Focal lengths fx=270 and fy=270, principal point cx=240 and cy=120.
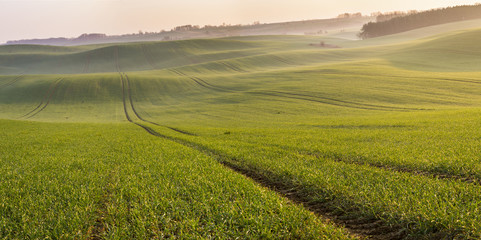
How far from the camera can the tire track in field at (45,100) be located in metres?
56.6

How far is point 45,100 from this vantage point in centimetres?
6650

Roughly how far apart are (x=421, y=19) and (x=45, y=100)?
697 ft

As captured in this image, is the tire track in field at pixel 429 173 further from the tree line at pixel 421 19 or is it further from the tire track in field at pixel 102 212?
the tree line at pixel 421 19

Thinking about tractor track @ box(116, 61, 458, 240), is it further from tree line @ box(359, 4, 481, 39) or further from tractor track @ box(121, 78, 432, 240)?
tree line @ box(359, 4, 481, 39)

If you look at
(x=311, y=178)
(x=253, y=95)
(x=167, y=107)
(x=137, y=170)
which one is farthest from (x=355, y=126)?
(x=167, y=107)

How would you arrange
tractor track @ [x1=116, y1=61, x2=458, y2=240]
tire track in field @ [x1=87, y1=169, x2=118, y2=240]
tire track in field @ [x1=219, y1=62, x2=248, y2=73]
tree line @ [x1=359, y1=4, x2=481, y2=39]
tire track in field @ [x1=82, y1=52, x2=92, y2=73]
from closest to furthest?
tractor track @ [x1=116, y1=61, x2=458, y2=240] → tire track in field @ [x1=87, y1=169, x2=118, y2=240] → tire track in field @ [x1=219, y1=62, x2=248, y2=73] → tire track in field @ [x1=82, y1=52, x2=92, y2=73] → tree line @ [x1=359, y1=4, x2=481, y2=39]

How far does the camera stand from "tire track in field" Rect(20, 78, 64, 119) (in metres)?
56.6

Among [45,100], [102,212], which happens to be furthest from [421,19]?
[102,212]

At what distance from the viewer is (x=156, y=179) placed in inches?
356

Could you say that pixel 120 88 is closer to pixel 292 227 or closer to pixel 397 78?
pixel 397 78

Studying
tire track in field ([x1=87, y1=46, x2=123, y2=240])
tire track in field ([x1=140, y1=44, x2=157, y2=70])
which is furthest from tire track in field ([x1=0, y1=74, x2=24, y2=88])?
A: tire track in field ([x1=87, y1=46, x2=123, y2=240])

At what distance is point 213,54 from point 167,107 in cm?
7977

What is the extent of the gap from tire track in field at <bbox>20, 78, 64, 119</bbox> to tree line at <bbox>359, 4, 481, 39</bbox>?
182 m

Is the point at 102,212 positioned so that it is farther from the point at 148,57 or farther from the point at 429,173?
the point at 148,57
